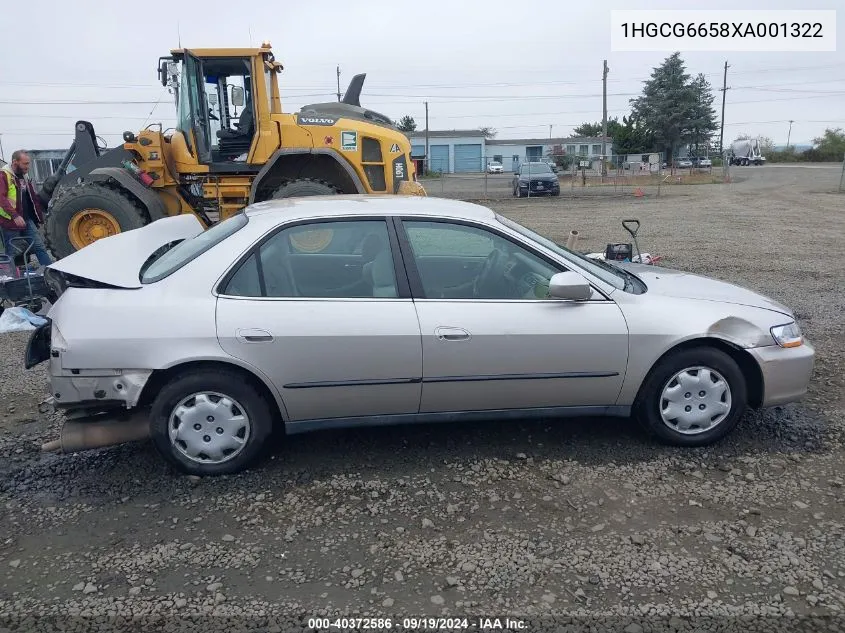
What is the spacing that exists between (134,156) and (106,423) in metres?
7.52

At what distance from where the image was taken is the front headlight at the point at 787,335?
4031 mm

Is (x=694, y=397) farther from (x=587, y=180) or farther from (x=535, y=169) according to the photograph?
(x=587, y=180)

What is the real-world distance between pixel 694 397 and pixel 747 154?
6830cm

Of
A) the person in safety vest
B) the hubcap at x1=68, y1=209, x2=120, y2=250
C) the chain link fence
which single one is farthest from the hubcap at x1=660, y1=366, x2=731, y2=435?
the chain link fence

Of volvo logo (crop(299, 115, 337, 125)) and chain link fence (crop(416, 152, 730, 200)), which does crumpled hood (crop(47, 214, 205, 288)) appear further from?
chain link fence (crop(416, 152, 730, 200))

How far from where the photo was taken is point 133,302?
3.64 m

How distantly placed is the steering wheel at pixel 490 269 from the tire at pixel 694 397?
3.53 ft

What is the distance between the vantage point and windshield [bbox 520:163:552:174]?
27750mm

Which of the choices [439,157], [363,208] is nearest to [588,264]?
[363,208]

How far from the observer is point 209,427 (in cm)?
→ 371

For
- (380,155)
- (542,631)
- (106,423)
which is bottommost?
(542,631)

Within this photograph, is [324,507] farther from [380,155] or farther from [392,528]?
[380,155]

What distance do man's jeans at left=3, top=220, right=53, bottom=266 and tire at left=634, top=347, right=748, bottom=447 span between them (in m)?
7.94

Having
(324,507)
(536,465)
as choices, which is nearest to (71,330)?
(324,507)
